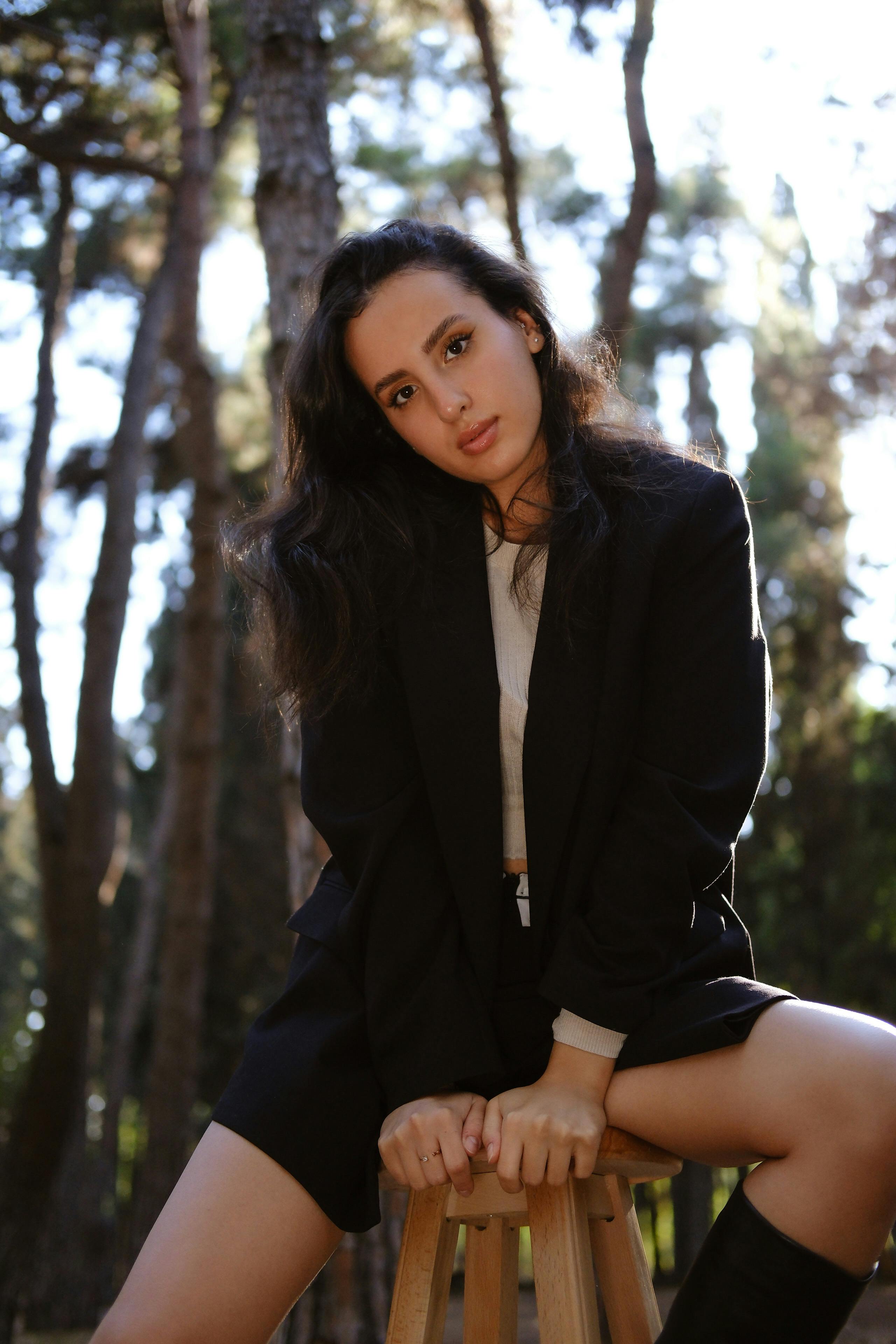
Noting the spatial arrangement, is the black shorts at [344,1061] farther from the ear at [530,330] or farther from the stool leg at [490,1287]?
the ear at [530,330]

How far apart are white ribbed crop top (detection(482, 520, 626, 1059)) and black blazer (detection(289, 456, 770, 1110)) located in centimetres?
4

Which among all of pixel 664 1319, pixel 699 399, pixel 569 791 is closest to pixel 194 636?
pixel 664 1319

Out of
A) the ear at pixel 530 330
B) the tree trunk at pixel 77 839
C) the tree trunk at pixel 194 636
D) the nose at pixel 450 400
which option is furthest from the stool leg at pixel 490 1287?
the tree trunk at pixel 194 636

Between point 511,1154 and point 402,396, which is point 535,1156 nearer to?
point 511,1154

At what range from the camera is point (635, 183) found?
4746 mm

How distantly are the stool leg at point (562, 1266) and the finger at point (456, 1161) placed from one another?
3.1 inches

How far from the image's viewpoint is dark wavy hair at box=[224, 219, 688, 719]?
1752mm

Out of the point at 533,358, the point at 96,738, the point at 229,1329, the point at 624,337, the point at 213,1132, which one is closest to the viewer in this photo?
the point at 229,1329

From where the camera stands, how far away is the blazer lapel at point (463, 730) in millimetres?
1596

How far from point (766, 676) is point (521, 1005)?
58 centimetres

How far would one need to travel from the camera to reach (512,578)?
177 centimetres

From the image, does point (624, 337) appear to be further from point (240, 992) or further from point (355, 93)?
point (240, 992)

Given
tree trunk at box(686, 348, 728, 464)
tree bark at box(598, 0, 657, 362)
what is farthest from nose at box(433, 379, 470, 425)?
tree trunk at box(686, 348, 728, 464)

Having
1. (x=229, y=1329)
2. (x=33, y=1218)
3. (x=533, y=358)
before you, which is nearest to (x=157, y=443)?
(x=33, y=1218)
